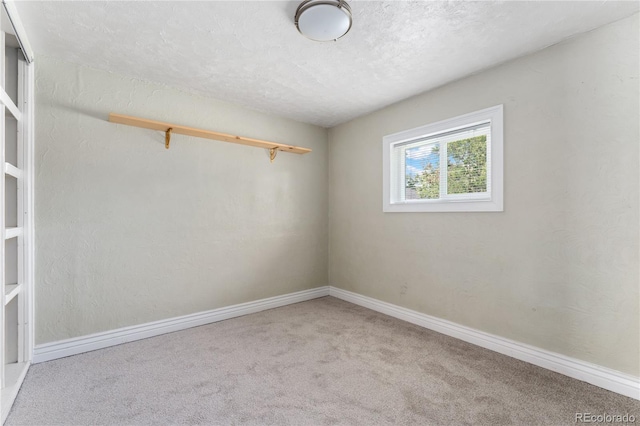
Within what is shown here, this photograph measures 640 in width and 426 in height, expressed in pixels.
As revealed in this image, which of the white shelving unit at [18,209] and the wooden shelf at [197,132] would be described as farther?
the wooden shelf at [197,132]

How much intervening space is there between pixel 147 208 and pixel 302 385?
2.04m

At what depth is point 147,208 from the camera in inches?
107

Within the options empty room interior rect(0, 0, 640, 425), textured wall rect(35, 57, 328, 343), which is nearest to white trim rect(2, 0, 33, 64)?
empty room interior rect(0, 0, 640, 425)

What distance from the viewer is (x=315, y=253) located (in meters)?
3.98

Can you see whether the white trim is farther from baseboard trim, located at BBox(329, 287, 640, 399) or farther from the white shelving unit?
baseboard trim, located at BBox(329, 287, 640, 399)

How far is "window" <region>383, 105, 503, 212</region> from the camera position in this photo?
2.46 metres

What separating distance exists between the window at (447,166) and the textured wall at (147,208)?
4.13ft

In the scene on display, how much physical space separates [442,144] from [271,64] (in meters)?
1.76

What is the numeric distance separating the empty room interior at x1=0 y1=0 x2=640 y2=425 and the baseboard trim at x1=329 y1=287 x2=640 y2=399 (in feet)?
0.04

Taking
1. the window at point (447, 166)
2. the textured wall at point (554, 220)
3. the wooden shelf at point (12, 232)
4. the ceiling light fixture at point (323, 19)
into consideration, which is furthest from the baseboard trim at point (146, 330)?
the ceiling light fixture at point (323, 19)

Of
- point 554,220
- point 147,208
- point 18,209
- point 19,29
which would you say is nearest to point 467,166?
point 554,220

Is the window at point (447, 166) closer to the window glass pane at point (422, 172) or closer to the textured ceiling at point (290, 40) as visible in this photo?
the window glass pane at point (422, 172)

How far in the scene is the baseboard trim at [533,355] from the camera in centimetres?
185

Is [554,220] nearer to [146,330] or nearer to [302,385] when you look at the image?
[302,385]
